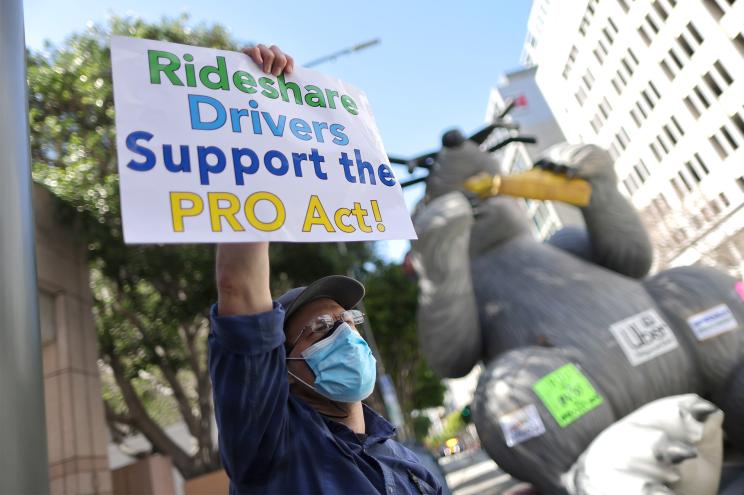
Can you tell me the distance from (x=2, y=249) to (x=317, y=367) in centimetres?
88

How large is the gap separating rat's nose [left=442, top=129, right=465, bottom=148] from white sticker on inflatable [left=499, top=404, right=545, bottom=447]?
105 inches

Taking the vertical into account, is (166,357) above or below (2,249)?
above

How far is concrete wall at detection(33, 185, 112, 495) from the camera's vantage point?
27.2 feet

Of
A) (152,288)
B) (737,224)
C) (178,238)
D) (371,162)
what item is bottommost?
(178,238)

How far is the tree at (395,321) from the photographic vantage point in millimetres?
13922

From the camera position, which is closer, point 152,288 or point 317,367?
point 317,367

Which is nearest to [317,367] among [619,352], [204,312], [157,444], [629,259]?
[619,352]

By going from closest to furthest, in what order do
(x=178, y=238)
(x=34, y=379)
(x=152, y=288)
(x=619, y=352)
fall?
(x=34, y=379) < (x=178, y=238) < (x=619, y=352) < (x=152, y=288)

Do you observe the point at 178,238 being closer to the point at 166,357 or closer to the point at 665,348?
the point at 665,348

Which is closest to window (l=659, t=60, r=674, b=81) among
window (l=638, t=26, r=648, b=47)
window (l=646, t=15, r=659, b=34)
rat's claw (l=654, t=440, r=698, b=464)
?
window (l=638, t=26, r=648, b=47)

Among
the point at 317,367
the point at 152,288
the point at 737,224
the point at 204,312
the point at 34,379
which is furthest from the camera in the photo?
the point at 737,224

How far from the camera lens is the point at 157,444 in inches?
442

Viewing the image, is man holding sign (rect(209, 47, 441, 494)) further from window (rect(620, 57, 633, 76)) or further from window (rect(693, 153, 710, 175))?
window (rect(620, 57, 633, 76))

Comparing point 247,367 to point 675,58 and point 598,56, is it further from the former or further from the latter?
point 598,56
